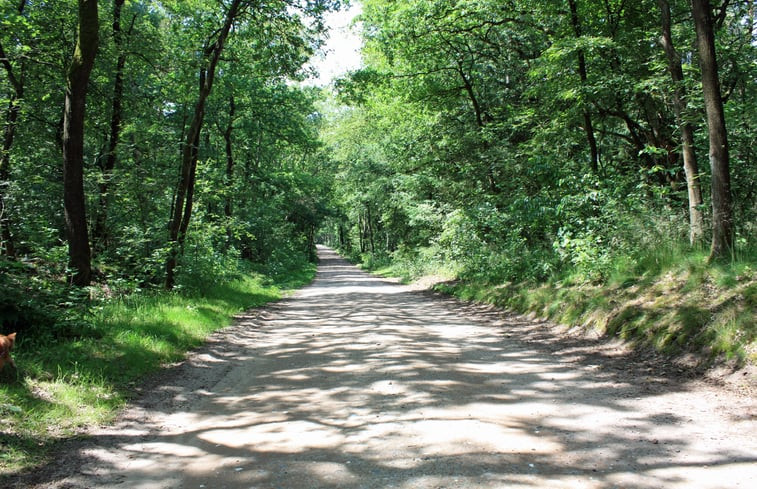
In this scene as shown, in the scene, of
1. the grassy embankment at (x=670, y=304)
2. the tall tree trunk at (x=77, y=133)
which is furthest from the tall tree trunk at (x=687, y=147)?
the tall tree trunk at (x=77, y=133)

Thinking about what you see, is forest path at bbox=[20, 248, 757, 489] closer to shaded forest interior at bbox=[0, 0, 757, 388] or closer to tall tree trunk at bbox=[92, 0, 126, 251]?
shaded forest interior at bbox=[0, 0, 757, 388]

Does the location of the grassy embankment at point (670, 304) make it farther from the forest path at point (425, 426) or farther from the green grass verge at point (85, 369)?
the green grass verge at point (85, 369)

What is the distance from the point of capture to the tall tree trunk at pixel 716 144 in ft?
23.0

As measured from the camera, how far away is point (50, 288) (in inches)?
274

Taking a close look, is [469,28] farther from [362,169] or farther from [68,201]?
[362,169]

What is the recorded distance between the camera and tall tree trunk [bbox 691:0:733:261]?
7.02 m

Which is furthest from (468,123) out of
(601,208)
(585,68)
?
(601,208)

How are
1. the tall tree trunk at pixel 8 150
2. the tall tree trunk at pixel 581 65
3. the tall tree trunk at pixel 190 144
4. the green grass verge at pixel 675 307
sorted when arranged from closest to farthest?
1. the green grass verge at pixel 675 307
2. the tall tree trunk at pixel 581 65
3. the tall tree trunk at pixel 8 150
4. the tall tree trunk at pixel 190 144

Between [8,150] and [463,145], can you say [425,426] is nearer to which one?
[8,150]

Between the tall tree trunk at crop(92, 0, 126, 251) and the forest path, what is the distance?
7141 millimetres

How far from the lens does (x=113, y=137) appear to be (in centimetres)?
1446

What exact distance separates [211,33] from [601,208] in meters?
11.7

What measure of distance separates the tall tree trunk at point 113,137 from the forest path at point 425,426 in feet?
23.4

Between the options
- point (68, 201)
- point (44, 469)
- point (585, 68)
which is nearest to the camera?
point (44, 469)
